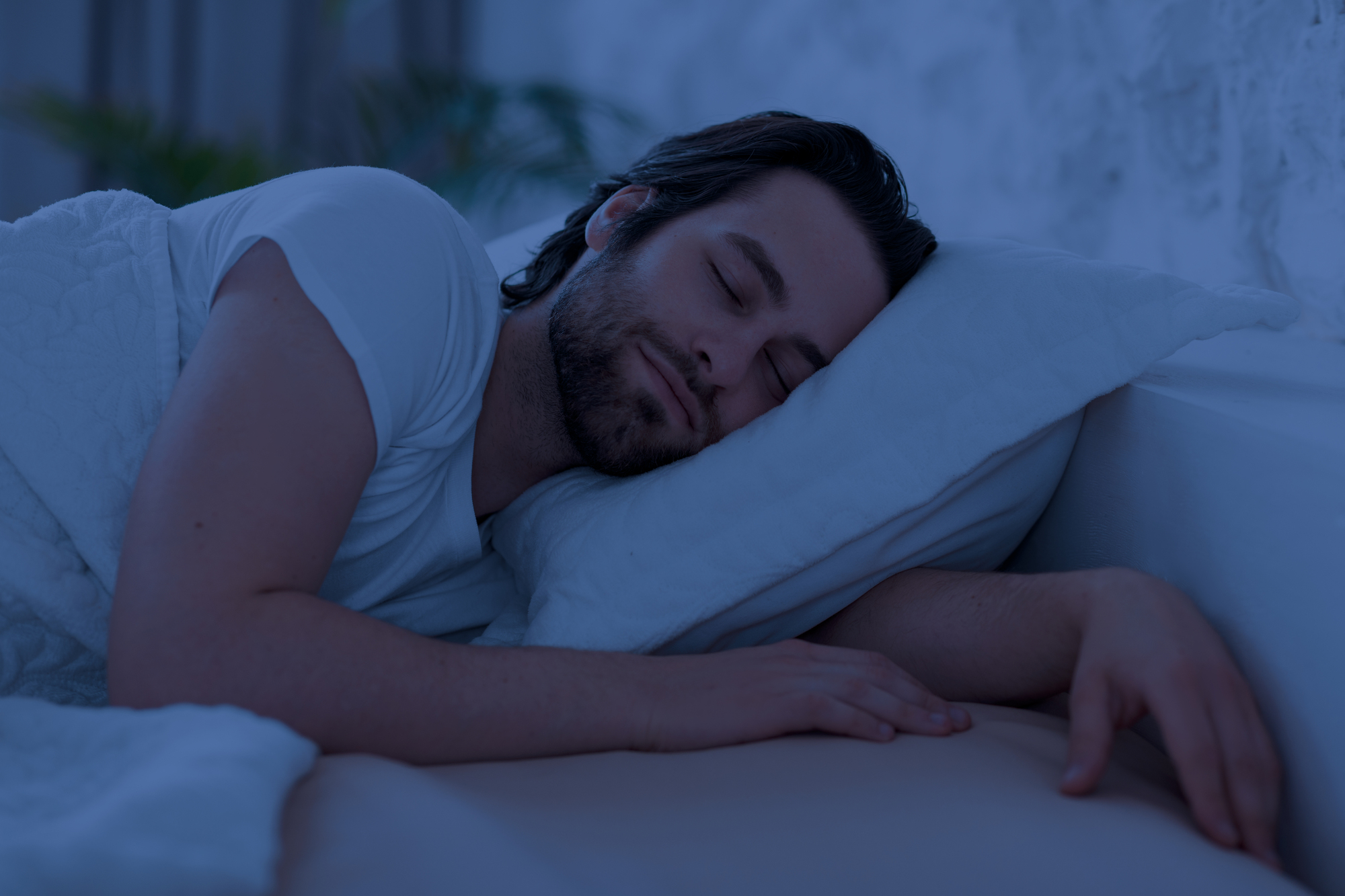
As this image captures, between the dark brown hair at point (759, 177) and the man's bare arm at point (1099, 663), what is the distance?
447 mm

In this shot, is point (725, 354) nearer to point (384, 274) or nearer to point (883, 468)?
point (883, 468)

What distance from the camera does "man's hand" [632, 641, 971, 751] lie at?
678 millimetres

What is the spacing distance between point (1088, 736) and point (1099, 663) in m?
0.06

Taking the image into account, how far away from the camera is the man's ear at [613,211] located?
1.18m

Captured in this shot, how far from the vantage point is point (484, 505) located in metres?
1.08

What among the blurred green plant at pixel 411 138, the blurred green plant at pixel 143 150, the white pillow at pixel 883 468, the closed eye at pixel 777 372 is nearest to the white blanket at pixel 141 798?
the white pillow at pixel 883 468

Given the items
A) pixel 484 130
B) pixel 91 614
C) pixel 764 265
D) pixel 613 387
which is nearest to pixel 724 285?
pixel 764 265

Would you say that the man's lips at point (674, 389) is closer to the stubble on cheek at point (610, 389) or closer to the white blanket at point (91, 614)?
the stubble on cheek at point (610, 389)

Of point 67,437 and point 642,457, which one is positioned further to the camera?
point 642,457

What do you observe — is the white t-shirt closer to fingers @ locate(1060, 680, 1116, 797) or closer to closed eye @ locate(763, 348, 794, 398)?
closed eye @ locate(763, 348, 794, 398)

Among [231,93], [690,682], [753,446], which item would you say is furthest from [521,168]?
[690,682]

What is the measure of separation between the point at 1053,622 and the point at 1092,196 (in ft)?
2.64

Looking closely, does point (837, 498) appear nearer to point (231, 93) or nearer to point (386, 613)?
point (386, 613)

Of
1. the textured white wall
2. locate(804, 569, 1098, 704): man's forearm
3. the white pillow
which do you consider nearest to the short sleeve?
the white pillow
